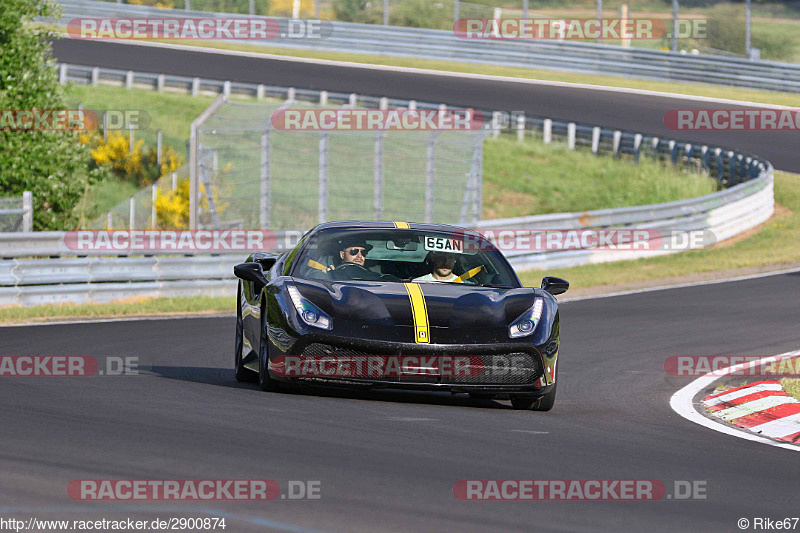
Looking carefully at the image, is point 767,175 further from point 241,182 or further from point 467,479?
point 467,479

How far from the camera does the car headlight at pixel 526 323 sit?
882 cm

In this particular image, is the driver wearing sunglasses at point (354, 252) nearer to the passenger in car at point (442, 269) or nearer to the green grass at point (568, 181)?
the passenger in car at point (442, 269)

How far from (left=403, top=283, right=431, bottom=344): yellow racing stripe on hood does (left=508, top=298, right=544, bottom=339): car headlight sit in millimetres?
570

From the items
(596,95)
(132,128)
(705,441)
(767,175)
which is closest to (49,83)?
(132,128)

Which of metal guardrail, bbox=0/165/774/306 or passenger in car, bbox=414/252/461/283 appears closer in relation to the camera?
passenger in car, bbox=414/252/461/283

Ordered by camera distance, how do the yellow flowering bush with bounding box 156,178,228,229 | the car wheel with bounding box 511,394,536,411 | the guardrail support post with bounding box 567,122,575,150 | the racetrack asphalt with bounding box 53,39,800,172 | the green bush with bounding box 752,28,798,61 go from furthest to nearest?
the green bush with bounding box 752,28,798,61 < the racetrack asphalt with bounding box 53,39,800,172 < the guardrail support post with bounding box 567,122,575,150 < the yellow flowering bush with bounding box 156,178,228,229 < the car wheel with bounding box 511,394,536,411

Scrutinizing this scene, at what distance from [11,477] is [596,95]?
36.3 metres

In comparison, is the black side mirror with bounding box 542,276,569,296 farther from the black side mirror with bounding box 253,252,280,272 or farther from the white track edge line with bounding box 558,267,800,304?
the white track edge line with bounding box 558,267,800,304

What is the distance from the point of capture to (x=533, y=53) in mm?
44938

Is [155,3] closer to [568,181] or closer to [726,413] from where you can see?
[568,181]

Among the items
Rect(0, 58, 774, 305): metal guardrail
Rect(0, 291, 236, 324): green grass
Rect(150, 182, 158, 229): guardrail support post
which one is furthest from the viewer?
Rect(150, 182, 158, 229): guardrail support post

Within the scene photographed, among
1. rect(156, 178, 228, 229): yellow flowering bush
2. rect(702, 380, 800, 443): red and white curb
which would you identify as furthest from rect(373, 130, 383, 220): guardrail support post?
rect(702, 380, 800, 443): red and white curb

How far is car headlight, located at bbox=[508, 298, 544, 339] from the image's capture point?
28.9ft

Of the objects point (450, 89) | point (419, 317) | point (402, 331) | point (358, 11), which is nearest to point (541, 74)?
point (450, 89)
